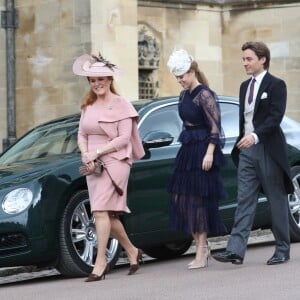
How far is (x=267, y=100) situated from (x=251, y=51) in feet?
1.49

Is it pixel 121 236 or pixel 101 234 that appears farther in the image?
pixel 121 236

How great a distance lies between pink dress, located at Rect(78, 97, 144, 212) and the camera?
389 inches

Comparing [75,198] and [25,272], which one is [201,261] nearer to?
[75,198]

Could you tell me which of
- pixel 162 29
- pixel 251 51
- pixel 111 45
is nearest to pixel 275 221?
pixel 251 51

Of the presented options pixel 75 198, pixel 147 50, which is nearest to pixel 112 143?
pixel 75 198

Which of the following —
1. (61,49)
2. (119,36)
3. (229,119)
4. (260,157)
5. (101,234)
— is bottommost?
(101,234)

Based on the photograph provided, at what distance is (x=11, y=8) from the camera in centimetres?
1844

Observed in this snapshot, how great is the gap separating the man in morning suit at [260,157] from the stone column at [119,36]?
6869 millimetres

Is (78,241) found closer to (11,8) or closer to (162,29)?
(11,8)

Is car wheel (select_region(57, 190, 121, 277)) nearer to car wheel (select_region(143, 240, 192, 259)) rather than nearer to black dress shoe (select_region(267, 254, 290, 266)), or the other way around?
black dress shoe (select_region(267, 254, 290, 266))

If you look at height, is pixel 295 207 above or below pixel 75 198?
below

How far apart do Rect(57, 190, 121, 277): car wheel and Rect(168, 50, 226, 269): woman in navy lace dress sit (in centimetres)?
72

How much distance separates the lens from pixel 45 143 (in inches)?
448

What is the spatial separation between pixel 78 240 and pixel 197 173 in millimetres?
1169
